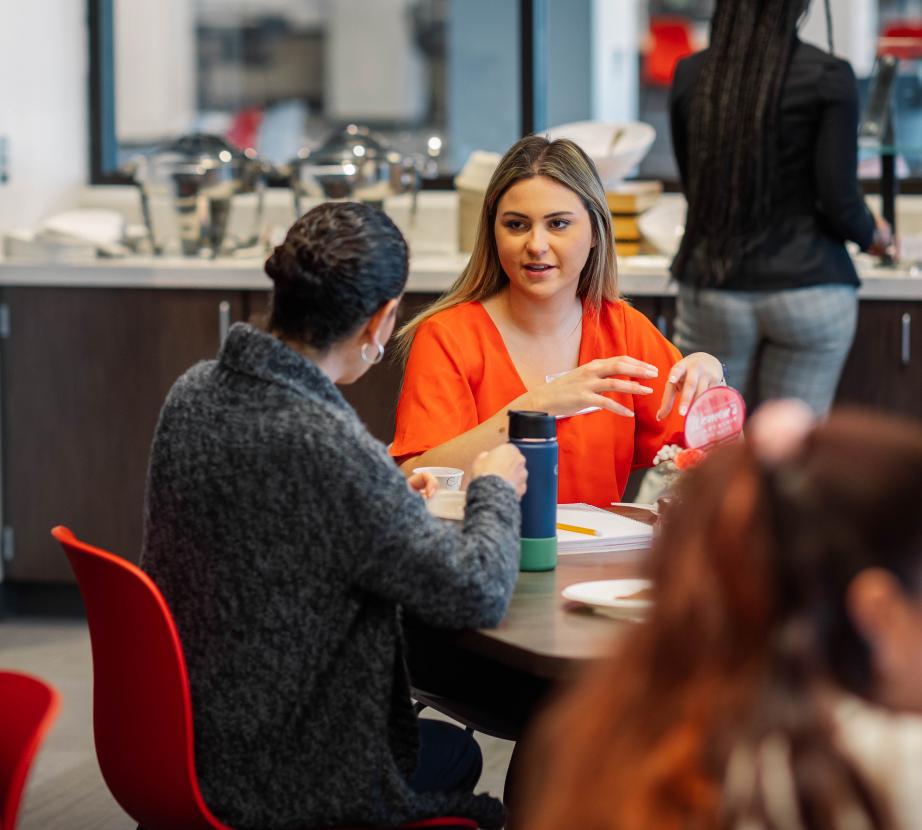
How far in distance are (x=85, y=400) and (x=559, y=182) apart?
1.99 meters

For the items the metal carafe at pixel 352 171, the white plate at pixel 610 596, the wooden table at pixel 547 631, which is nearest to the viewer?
the wooden table at pixel 547 631

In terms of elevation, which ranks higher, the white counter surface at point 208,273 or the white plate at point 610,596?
the white counter surface at point 208,273

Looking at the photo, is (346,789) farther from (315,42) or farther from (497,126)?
(315,42)

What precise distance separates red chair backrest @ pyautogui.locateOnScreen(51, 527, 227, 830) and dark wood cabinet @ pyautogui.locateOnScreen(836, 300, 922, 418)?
2.35m

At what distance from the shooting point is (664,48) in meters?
5.10

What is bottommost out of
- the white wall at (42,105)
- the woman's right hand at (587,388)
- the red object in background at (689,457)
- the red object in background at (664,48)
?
the red object in background at (689,457)

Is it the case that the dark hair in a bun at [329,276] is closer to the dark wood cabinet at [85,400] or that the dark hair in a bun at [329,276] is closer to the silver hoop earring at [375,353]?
the silver hoop earring at [375,353]

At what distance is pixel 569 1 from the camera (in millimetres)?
5059

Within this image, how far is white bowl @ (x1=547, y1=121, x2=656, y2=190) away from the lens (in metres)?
3.70

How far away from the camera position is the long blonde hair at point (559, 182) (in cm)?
227

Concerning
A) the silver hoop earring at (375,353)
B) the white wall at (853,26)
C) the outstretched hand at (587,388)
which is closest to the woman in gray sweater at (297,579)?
the silver hoop earring at (375,353)

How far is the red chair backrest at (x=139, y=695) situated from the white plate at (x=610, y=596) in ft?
1.36

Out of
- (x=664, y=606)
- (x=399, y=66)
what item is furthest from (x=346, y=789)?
(x=399, y=66)

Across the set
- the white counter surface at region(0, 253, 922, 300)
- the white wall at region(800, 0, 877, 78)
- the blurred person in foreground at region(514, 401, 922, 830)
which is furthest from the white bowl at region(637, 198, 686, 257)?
the blurred person in foreground at region(514, 401, 922, 830)
